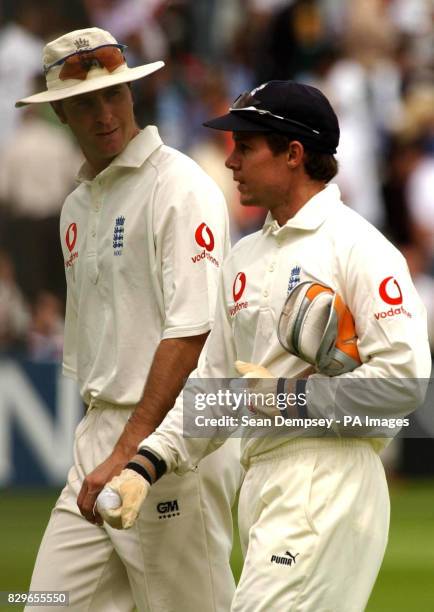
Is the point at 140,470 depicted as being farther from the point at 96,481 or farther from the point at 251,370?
the point at 251,370

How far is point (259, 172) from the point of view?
15.2 feet

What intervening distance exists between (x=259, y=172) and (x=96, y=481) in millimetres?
1136

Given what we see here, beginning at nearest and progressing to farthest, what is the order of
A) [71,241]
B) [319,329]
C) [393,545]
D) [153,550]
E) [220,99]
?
[319,329]
[153,550]
[71,241]
[393,545]
[220,99]

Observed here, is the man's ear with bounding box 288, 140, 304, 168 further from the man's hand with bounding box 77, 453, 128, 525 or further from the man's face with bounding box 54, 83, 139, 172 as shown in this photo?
the man's hand with bounding box 77, 453, 128, 525

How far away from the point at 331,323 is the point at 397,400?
0.30m

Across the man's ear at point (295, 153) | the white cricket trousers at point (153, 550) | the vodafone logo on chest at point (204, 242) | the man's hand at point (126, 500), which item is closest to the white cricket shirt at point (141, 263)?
the vodafone logo on chest at point (204, 242)

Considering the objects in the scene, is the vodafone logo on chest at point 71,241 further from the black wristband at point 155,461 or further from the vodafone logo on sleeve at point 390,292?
the vodafone logo on sleeve at point 390,292

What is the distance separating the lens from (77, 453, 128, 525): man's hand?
481 centimetres

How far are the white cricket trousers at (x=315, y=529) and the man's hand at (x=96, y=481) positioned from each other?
54cm

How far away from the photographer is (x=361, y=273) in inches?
170

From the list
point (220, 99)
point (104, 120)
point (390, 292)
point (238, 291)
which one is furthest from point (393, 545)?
point (390, 292)

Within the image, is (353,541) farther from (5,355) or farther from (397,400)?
(5,355)

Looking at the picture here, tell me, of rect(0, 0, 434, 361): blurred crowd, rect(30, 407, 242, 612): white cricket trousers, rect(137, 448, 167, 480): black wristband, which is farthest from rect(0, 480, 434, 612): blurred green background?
rect(137, 448, 167, 480): black wristband

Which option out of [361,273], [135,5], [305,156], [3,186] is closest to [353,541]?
[361,273]
